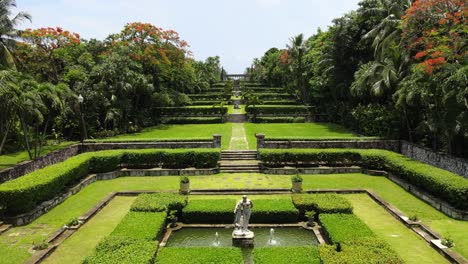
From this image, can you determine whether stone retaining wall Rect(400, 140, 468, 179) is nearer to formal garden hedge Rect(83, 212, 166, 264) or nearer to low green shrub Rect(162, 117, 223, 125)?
formal garden hedge Rect(83, 212, 166, 264)

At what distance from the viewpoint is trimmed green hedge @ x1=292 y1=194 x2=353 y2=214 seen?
47.0 ft

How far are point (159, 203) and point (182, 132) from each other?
21373 mm

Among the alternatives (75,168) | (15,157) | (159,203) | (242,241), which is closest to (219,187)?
(159,203)

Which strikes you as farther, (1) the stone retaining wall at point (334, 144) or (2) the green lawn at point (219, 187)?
(1) the stone retaining wall at point (334, 144)

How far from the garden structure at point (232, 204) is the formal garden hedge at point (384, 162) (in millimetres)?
63

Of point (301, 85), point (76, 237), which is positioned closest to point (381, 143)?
point (76, 237)

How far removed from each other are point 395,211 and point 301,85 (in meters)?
38.0

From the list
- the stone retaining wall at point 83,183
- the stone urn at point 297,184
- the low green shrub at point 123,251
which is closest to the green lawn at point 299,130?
the stone retaining wall at point 83,183

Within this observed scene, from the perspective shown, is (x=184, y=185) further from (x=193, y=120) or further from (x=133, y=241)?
(x=193, y=120)

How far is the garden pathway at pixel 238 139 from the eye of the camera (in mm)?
26875

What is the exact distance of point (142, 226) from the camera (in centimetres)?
1274

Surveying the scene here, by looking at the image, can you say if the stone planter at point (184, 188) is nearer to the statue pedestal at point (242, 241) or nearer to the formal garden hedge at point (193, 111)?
the statue pedestal at point (242, 241)


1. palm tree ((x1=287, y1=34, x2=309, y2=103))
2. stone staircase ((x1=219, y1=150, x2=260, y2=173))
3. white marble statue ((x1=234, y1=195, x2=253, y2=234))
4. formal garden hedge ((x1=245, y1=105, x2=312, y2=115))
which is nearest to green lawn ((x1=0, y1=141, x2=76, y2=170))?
stone staircase ((x1=219, y1=150, x2=260, y2=173))

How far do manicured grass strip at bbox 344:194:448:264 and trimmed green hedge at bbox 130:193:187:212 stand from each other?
7264 millimetres
